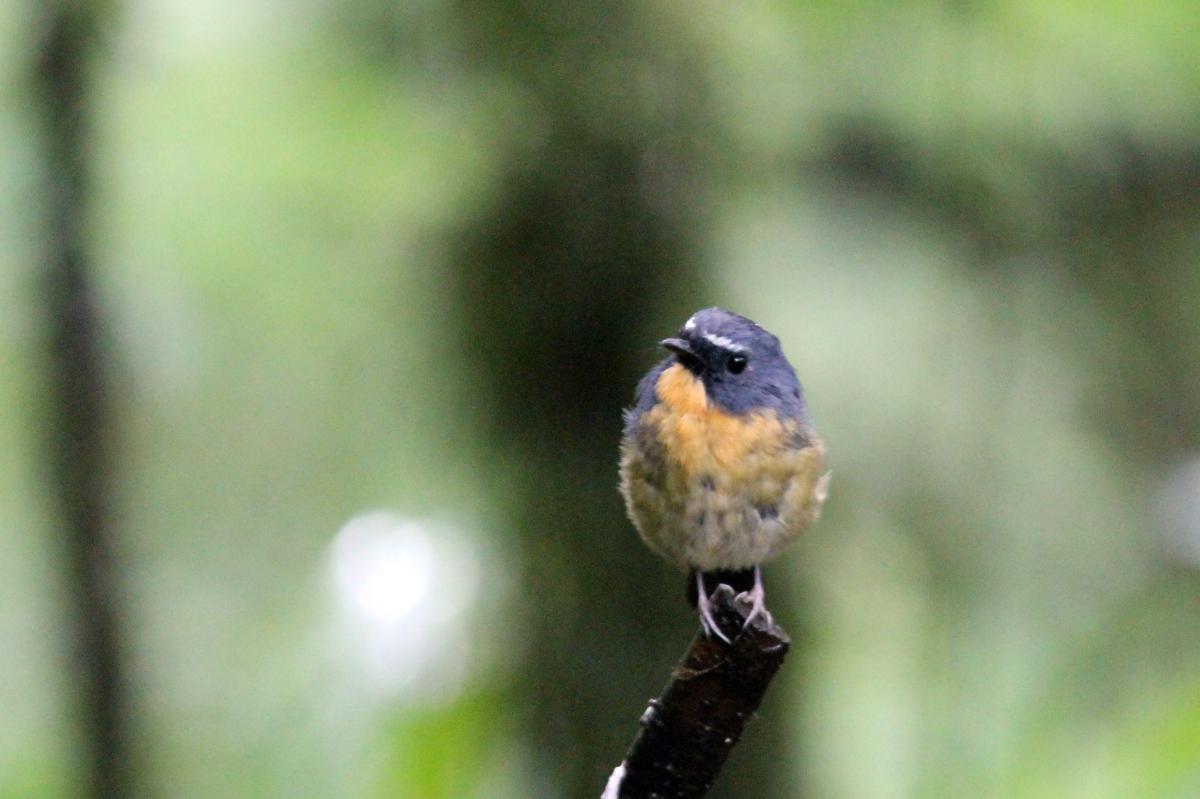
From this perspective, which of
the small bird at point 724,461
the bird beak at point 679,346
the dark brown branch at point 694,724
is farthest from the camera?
the small bird at point 724,461

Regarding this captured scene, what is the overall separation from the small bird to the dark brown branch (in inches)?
31.7

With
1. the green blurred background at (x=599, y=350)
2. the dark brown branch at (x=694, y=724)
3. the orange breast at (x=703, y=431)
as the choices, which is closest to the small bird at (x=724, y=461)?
the orange breast at (x=703, y=431)

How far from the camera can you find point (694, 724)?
159 cm

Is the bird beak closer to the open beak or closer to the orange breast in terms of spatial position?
the open beak

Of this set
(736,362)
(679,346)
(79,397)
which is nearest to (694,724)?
(679,346)

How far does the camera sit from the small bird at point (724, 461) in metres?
2.46

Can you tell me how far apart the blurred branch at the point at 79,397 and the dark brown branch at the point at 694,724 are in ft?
7.95

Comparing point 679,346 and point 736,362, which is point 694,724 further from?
point 736,362

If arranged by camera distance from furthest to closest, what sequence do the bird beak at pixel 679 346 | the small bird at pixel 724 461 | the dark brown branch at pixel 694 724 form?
the small bird at pixel 724 461, the bird beak at pixel 679 346, the dark brown branch at pixel 694 724

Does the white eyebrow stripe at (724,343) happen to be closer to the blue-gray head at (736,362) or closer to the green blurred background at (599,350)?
the blue-gray head at (736,362)

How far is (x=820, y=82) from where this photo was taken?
13.1 ft

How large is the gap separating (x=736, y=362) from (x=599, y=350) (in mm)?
1213

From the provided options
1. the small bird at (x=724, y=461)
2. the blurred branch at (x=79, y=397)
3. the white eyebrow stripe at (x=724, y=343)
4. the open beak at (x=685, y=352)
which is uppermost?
the white eyebrow stripe at (x=724, y=343)

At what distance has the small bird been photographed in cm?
246
